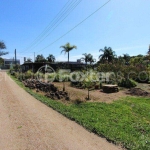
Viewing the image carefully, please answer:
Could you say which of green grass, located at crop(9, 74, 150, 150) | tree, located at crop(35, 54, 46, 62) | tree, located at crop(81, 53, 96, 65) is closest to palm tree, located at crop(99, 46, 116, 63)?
tree, located at crop(81, 53, 96, 65)

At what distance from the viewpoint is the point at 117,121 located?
5.05 m

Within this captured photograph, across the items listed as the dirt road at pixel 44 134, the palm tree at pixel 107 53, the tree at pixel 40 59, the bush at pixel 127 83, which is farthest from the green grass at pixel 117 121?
the tree at pixel 40 59

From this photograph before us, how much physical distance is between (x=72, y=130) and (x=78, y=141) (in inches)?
27.1

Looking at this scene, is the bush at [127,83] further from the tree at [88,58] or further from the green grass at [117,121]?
the tree at [88,58]

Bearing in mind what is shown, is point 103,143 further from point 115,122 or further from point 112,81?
point 112,81

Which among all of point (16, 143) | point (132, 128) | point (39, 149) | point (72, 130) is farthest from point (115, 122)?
point (16, 143)

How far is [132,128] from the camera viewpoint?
4.52 metres

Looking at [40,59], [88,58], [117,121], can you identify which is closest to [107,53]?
[88,58]

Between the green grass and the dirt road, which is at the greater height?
the green grass

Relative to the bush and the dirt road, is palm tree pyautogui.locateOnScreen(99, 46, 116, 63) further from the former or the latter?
the dirt road

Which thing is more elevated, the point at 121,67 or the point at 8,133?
the point at 121,67

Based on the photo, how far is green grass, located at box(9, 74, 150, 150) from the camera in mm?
3852

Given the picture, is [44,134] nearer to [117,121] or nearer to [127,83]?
[117,121]

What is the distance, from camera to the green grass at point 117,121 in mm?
3852
